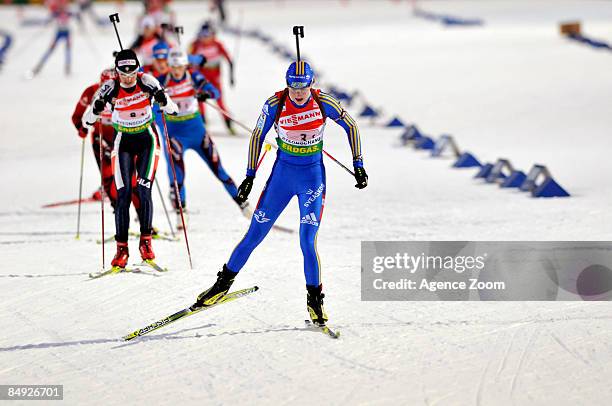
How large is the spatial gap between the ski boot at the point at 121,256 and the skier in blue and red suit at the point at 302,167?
182cm

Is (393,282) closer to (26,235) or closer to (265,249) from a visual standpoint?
(265,249)

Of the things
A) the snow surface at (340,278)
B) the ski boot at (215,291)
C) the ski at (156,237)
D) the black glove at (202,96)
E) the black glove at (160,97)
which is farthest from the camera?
the black glove at (202,96)

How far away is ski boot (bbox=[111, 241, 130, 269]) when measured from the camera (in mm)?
9055

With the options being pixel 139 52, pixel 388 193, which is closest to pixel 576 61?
pixel 139 52

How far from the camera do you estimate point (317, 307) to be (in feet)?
24.8

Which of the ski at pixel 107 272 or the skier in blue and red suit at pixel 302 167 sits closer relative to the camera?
the skier in blue and red suit at pixel 302 167

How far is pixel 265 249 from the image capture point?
986 centimetres

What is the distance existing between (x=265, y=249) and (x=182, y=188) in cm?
150

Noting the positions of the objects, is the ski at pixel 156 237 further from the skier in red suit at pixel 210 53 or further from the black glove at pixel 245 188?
the skier in red suit at pixel 210 53

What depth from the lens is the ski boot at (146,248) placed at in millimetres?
9222

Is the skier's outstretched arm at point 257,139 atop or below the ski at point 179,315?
atop

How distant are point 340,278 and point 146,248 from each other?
1812mm

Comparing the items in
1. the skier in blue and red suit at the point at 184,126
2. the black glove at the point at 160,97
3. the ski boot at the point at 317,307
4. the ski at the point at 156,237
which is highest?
the black glove at the point at 160,97

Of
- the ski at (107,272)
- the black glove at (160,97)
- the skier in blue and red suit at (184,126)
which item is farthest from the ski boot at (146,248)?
the skier in blue and red suit at (184,126)
